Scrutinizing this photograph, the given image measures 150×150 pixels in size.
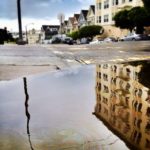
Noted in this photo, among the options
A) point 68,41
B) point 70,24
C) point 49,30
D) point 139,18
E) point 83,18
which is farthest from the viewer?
point 49,30

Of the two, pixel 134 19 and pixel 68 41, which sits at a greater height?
pixel 134 19

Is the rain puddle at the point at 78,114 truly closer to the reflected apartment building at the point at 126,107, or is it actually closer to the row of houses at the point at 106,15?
the reflected apartment building at the point at 126,107

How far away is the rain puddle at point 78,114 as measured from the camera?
2619 mm

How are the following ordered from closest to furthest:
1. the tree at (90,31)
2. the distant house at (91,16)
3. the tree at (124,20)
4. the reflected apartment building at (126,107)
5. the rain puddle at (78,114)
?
the rain puddle at (78,114), the reflected apartment building at (126,107), the tree at (124,20), the tree at (90,31), the distant house at (91,16)

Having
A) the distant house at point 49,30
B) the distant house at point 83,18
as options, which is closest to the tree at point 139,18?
the distant house at point 83,18

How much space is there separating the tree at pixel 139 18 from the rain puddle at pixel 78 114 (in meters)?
39.3

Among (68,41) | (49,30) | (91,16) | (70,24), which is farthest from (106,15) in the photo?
(49,30)

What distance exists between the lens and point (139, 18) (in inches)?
1724

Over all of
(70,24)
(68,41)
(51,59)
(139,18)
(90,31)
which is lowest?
(51,59)

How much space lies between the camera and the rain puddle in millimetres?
2619

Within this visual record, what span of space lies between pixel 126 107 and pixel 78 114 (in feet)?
1.93

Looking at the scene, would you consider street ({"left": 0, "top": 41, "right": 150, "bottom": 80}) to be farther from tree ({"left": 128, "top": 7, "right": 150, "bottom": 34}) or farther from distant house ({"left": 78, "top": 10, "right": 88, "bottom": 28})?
distant house ({"left": 78, "top": 10, "right": 88, "bottom": 28})

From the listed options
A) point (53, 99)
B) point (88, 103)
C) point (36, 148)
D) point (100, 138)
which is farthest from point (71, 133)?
point (53, 99)

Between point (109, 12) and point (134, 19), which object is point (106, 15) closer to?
point (109, 12)
